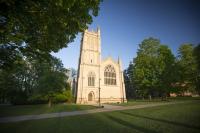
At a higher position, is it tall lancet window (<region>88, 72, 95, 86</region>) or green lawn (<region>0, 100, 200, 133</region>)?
tall lancet window (<region>88, 72, 95, 86</region>)

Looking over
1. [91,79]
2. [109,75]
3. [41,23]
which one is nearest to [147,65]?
[109,75]

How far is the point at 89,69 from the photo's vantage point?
45719mm

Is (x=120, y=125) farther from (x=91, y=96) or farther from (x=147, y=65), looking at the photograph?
(x=91, y=96)

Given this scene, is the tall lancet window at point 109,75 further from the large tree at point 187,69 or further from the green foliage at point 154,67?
the large tree at point 187,69

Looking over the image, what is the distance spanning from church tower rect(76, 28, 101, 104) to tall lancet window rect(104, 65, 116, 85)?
3251 millimetres

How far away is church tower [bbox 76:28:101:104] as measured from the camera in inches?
1686

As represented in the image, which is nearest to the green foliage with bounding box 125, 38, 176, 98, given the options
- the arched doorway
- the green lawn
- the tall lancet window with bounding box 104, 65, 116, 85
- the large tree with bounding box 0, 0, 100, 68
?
the tall lancet window with bounding box 104, 65, 116, 85

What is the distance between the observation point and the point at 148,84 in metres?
32.1

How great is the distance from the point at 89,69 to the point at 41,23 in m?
39.1

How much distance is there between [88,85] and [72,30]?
124ft

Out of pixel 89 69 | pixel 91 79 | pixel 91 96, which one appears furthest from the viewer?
pixel 89 69

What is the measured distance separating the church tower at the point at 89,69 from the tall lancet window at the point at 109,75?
325 cm

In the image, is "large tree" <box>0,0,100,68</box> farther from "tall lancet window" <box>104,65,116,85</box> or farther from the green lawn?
"tall lancet window" <box>104,65,116,85</box>

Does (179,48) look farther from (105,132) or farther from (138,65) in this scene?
(105,132)
